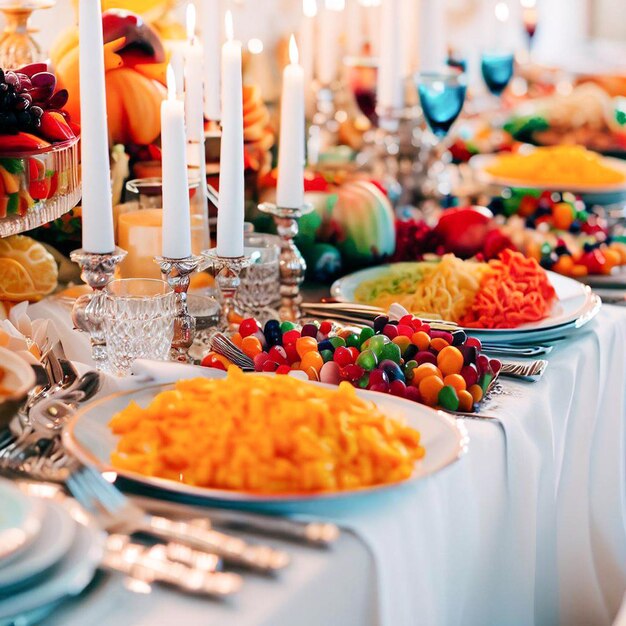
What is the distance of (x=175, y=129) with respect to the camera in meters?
1.01

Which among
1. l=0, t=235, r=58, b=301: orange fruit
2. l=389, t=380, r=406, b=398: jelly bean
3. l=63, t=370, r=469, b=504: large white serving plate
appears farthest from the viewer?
l=0, t=235, r=58, b=301: orange fruit

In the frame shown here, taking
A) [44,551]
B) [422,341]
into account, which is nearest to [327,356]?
[422,341]

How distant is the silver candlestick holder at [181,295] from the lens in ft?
3.38

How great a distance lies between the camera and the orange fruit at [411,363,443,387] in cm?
97

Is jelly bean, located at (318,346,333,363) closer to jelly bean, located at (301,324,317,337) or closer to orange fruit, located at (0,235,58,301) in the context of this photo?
jelly bean, located at (301,324,317,337)

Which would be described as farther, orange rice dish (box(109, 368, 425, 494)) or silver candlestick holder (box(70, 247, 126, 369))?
silver candlestick holder (box(70, 247, 126, 369))

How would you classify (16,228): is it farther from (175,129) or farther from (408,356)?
(408,356)

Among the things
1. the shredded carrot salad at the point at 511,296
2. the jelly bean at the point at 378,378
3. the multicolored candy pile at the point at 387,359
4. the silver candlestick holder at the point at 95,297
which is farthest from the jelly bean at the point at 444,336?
the silver candlestick holder at the point at 95,297

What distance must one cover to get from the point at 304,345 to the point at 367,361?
0.08 metres

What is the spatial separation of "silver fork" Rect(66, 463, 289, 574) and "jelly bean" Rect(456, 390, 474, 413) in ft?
1.16

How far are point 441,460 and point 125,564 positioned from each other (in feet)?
0.85

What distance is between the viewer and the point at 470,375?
1.00m

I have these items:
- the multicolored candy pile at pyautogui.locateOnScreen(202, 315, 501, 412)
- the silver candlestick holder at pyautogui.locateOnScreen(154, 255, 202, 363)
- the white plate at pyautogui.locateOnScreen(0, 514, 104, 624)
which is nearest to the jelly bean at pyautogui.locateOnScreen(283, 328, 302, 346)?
the multicolored candy pile at pyautogui.locateOnScreen(202, 315, 501, 412)

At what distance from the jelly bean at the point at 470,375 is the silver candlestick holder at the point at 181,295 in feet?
0.98
